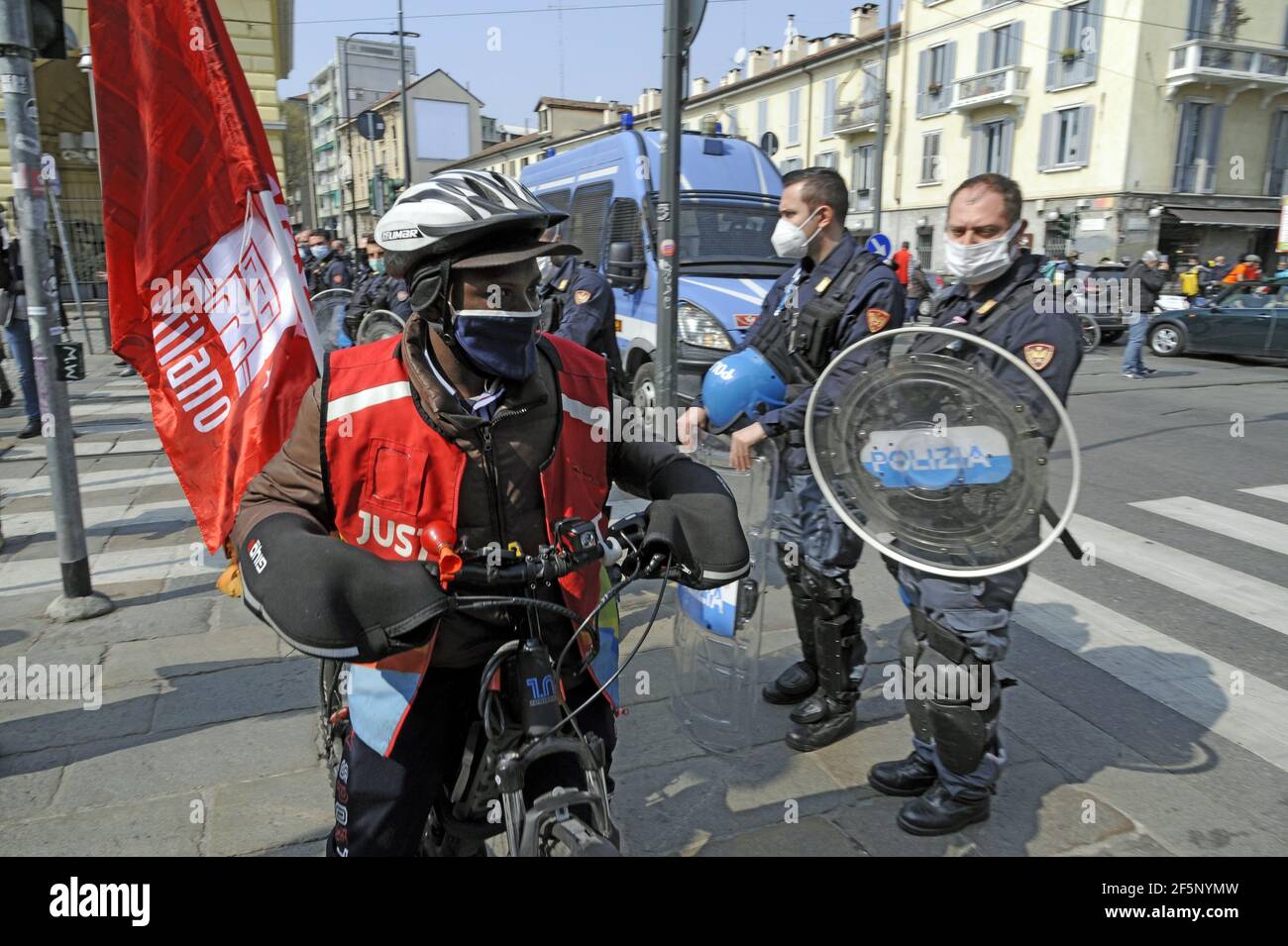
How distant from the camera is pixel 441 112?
5878cm

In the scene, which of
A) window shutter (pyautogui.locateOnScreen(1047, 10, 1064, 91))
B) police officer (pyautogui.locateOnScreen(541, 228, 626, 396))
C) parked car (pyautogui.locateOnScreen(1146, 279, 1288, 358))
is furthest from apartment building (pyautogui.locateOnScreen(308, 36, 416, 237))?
police officer (pyautogui.locateOnScreen(541, 228, 626, 396))

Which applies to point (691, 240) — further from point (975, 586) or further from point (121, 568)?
point (975, 586)

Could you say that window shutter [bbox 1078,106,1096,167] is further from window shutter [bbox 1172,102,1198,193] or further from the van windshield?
the van windshield

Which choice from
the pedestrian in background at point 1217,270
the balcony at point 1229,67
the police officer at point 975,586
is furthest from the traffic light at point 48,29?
the balcony at point 1229,67

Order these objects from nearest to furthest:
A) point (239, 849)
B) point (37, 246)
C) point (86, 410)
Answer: point (239, 849) → point (37, 246) → point (86, 410)

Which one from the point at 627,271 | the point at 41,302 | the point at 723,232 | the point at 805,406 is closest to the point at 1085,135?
the point at 723,232

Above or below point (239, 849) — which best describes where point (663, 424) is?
above

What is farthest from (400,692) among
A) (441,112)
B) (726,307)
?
(441,112)

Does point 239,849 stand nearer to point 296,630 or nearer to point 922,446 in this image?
point 296,630

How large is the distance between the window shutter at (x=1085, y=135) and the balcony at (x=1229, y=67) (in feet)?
8.25

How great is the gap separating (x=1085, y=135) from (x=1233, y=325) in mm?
19710

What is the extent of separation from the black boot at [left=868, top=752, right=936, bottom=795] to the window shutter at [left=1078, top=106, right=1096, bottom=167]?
3459cm

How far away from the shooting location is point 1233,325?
1580cm
